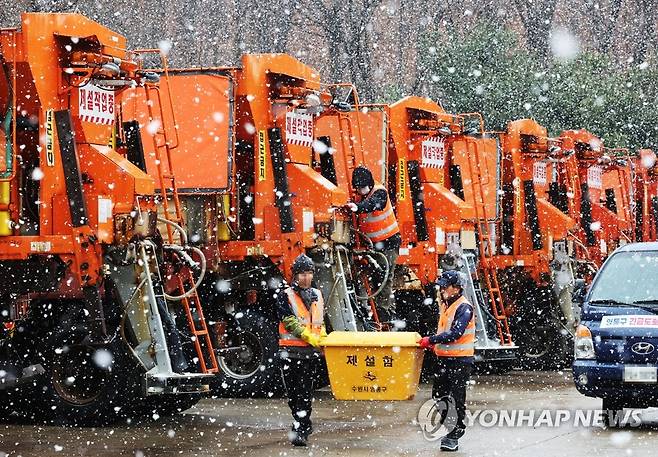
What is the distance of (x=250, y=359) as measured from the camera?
13.6 meters

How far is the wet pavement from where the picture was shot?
32.6 ft

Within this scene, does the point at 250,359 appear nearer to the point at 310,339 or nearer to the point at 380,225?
the point at 380,225

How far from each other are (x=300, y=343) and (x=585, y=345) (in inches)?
98.7

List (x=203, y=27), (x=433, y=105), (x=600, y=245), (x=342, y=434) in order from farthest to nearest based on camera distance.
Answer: (x=203, y=27)
(x=600, y=245)
(x=433, y=105)
(x=342, y=434)

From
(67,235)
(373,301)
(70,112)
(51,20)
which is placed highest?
(51,20)

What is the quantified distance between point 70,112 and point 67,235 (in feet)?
3.06

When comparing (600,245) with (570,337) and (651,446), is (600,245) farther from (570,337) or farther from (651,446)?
(651,446)

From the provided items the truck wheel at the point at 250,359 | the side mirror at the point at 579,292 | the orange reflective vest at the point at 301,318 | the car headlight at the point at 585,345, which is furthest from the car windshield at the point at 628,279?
the truck wheel at the point at 250,359

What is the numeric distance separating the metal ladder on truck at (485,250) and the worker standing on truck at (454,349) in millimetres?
5937

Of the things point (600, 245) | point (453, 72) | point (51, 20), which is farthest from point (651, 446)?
point (453, 72)

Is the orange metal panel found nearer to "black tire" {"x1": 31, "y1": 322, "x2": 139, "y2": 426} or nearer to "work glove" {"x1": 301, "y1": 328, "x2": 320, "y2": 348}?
"black tire" {"x1": 31, "y1": 322, "x2": 139, "y2": 426}

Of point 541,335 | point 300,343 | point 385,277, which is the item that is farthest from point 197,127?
point 541,335

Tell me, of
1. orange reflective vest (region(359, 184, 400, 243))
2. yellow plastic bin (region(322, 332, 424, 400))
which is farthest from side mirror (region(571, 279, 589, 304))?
yellow plastic bin (region(322, 332, 424, 400))

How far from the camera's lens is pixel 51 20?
10734mm
